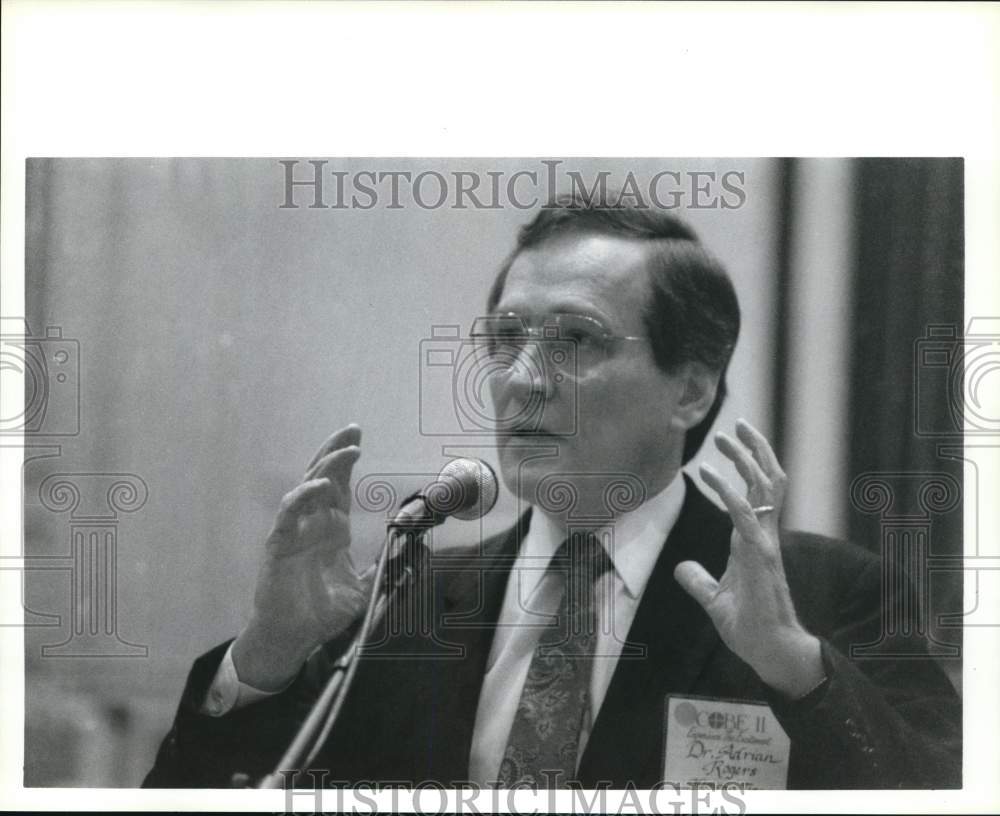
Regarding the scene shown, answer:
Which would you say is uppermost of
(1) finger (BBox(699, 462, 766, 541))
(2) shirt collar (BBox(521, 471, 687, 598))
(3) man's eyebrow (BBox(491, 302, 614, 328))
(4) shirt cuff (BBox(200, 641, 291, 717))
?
(3) man's eyebrow (BBox(491, 302, 614, 328))

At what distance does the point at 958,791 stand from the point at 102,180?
7.92ft

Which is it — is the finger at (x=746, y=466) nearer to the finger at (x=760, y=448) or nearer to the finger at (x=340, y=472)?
the finger at (x=760, y=448)

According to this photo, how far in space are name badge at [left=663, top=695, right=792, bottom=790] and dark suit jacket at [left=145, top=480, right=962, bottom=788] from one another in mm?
26

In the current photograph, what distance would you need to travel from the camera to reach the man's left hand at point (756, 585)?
9.40ft

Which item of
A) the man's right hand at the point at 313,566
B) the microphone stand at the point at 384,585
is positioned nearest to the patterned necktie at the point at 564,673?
the microphone stand at the point at 384,585

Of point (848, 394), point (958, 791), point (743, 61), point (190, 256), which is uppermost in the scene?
point (743, 61)

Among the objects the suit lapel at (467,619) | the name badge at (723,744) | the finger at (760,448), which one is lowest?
the name badge at (723,744)

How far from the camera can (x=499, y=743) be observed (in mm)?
2916

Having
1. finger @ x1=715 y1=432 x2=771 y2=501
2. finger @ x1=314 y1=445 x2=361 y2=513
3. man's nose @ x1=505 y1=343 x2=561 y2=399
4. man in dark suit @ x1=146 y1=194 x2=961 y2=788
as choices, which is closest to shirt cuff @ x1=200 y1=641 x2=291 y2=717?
man in dark suit @ x1=146 y1=194 x2=961 y2=788

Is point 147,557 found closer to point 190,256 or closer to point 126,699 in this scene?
point 126,699

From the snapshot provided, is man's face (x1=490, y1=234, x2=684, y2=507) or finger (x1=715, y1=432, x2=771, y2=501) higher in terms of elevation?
man's face (x1=490, y1=234, x2=684, y2=507)

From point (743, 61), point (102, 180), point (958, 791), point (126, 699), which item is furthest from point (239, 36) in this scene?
point (958, 791)

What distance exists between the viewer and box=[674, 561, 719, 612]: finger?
287cm

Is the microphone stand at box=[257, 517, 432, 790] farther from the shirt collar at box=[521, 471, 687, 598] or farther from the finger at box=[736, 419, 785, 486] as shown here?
the finger at box=[736, 419, 785, 486]
